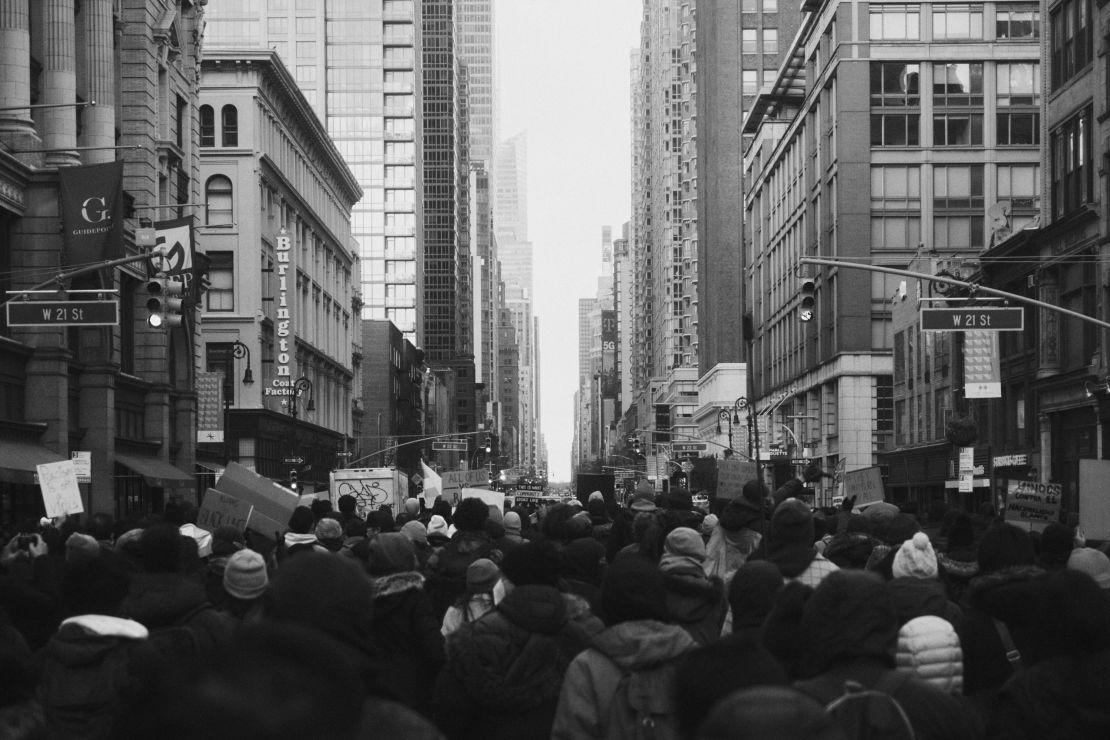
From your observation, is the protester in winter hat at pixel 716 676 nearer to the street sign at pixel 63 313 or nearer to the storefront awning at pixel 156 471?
the street sign at pixel 63 313

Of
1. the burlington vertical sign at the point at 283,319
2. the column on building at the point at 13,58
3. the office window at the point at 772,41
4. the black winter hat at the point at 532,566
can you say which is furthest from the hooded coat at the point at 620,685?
the office window at the point at 772,41

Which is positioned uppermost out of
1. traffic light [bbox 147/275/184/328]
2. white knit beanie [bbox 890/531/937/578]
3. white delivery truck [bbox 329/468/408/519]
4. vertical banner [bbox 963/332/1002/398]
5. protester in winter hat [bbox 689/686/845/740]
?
traffic light [bbox 147/275/184/328]

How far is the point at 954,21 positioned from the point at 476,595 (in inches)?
2890

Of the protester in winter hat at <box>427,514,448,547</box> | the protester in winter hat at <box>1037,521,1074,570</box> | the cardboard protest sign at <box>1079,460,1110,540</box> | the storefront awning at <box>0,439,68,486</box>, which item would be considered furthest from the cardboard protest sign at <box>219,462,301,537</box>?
the storefront awning at <box>0,439,68,486</box>

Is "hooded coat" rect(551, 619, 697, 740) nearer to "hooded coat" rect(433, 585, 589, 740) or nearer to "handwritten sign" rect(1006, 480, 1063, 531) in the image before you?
"hooded coat" rect(433, 585, 589, 740)

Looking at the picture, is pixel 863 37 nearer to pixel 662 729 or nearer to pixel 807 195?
pixel 807 195

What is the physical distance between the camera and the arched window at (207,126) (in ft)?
247

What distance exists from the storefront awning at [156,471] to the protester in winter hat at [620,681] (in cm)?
3900

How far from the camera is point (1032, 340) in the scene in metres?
49.1

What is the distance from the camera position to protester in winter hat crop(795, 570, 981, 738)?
549 centimetres

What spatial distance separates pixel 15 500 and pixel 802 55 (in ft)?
213

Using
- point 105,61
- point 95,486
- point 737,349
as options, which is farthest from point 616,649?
point 737,349

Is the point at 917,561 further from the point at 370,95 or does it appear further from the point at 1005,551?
the point at 370,95

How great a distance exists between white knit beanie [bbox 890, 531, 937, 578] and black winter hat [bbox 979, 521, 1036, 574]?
0.41 meters
